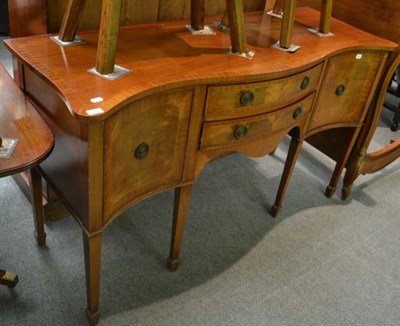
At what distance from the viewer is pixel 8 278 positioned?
4.70ft

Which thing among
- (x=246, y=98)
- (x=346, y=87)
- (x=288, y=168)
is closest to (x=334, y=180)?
(x=288, y=168)

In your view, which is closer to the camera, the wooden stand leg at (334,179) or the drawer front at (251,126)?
the drawer front at (251,126)

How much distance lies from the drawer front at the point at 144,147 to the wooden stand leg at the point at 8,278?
0.50 metres

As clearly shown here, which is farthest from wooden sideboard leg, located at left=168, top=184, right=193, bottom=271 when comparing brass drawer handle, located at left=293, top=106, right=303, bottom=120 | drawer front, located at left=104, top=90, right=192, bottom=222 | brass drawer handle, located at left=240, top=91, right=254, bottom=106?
brass drawer handle, located at left=293, top=106, right=303, bottom=120

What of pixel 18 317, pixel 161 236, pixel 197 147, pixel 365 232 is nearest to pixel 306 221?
pixel 365 232

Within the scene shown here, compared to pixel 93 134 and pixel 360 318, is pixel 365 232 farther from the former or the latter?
pixel 93 134

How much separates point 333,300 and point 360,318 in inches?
4.3

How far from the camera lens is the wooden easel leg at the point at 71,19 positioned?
1.18 metres

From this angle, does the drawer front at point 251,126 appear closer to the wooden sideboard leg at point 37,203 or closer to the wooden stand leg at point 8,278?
the wooden sideboard leg at point 37,203

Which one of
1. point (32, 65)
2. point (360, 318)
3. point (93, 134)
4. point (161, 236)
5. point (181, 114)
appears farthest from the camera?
point (161, 236)

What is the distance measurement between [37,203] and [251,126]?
81 centimetres

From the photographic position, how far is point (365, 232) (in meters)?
2.01

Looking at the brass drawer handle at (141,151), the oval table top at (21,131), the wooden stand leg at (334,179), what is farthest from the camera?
the wooden stand leg at (334,179)

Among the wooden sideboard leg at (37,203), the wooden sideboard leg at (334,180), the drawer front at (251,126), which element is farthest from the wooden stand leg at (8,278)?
the wooden sideboard leg at (334,180)
